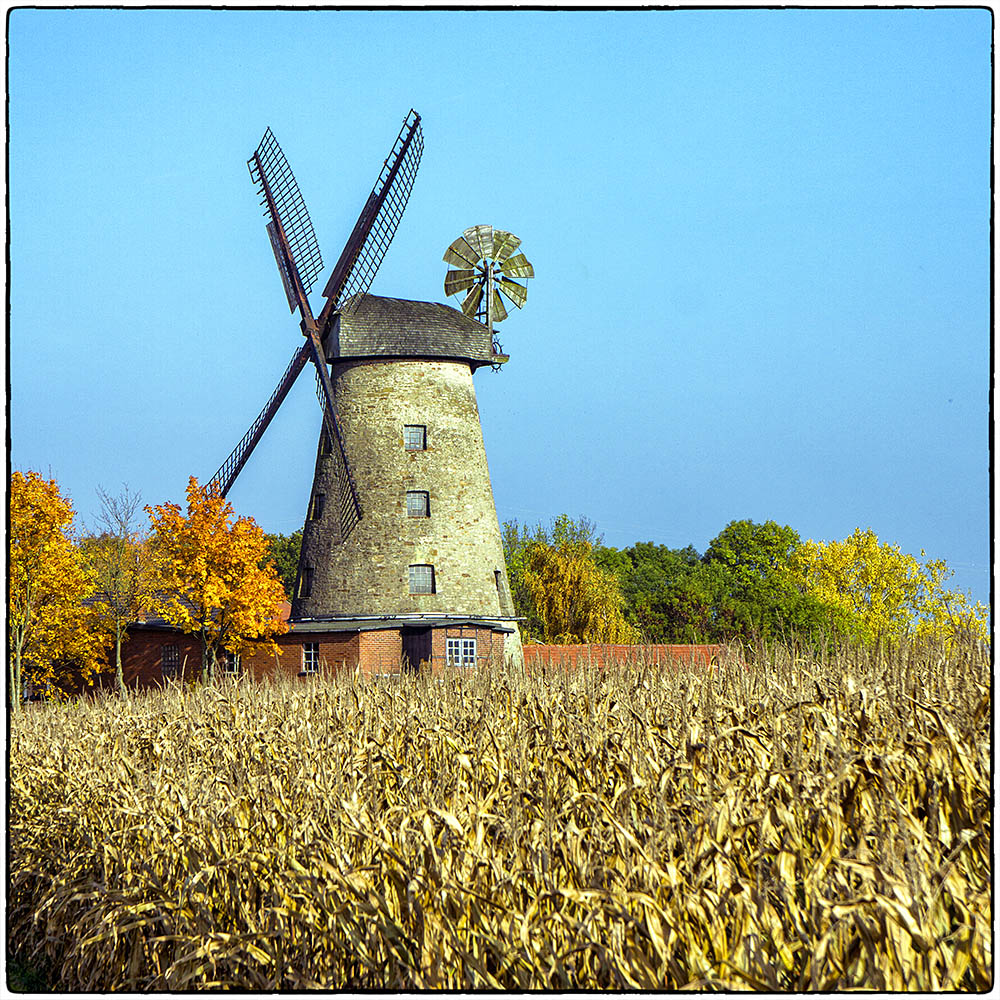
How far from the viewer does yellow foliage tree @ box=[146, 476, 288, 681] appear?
1307 inches

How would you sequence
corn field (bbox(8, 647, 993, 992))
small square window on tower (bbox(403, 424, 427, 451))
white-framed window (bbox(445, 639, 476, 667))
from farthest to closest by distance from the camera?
small square window on tower (bbox(403, 424, 427, 451)), white-framed window (bbox(445, 639, 476, 667)), corn field (bbox(8, 647, 993, 992))

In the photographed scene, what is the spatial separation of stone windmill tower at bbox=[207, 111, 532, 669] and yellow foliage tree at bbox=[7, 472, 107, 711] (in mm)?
6813

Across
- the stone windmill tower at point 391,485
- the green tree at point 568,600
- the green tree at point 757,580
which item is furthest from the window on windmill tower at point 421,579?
the green tree at point 757,580

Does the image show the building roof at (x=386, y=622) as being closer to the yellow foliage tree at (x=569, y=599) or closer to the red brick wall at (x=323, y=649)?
the red brick wall at (x=323, y=649)

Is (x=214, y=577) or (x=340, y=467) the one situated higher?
(x=340, y=467)

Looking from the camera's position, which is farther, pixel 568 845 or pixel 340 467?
pixel 340 467

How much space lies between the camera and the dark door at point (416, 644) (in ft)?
89.3

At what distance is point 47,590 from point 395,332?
11.5 meters

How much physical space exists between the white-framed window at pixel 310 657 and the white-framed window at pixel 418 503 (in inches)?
178

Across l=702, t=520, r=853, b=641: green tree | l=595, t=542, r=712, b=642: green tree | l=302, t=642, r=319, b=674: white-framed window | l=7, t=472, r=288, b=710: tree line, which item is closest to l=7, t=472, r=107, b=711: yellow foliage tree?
l=7, t=472, r=288, b=710: tree line

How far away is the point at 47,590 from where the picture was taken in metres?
30.5

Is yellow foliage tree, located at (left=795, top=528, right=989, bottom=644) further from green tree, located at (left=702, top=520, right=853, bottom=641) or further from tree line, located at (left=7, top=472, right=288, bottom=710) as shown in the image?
tree line, located at (left=7, top=472, right=288, bottom=710)

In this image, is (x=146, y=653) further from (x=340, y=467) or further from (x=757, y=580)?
(x=757, y=580)

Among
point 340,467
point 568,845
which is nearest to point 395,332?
point 340,467
